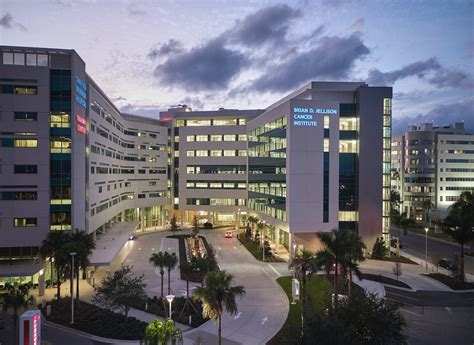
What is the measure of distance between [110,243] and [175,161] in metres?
38.9

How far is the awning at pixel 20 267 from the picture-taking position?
1408 inches

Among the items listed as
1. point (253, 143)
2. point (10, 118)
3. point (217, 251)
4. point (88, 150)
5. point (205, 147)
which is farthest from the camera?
point (205, 147)

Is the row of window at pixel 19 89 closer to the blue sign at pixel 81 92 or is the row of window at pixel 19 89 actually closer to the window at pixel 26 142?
the blue sign at pixel 81 92

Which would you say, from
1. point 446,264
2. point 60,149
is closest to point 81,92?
point 60,149

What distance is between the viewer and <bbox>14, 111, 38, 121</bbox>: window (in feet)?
135

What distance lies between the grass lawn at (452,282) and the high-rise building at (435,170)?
62.0m

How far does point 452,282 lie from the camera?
39.6 metres

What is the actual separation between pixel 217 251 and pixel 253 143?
2503cm

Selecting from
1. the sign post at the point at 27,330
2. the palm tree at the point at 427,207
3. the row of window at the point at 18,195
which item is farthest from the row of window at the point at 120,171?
the palm tree at the point at 427,207

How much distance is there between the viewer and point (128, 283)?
1142 inches

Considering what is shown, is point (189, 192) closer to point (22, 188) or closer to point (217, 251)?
point (217, 251)

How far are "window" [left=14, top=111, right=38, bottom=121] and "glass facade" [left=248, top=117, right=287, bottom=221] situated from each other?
33.6 meters

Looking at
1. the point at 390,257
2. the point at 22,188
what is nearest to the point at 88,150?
the point at 22,188

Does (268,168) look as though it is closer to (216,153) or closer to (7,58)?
(216,153)
